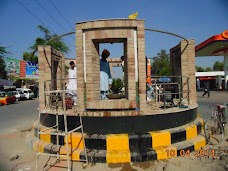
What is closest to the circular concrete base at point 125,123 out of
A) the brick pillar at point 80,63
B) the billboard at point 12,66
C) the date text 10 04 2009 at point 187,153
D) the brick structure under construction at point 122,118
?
the brick structure under construction at point 122,118

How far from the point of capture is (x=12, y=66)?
32.6m

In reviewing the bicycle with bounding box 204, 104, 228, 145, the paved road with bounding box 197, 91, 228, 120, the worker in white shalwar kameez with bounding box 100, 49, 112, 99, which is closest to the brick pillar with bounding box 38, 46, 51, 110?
the worker in white shalwar kameez with bounding box 100, 49, 112, 99

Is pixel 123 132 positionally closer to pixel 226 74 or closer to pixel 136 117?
pixel 136 117

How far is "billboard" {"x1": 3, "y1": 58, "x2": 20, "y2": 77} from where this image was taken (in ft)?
103

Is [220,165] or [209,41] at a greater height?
[209,41]

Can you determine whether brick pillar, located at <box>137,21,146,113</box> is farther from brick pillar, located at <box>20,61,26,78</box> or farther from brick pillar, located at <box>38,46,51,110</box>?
brick pillar, located at <box>20,61,26,78</box>

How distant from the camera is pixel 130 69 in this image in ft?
17.0

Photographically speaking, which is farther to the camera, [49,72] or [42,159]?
[49,72]

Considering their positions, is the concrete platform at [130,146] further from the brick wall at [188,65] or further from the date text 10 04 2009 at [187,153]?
the brick wall at [188,65]

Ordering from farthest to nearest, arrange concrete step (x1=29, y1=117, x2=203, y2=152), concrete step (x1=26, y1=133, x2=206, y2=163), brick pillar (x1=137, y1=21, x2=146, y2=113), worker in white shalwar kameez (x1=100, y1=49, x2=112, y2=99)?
1. worker in white shalwar kameez (x1=100, y1=49, x2=112, y2=99)
2. brick pillar (x1=137, y1=21, x2=146, y2=113)
3. concrete step (x1=29, y1=117, x2=203, y2=152)
4. concrete step (x1=26, y1=133, x2=206, y2=163)

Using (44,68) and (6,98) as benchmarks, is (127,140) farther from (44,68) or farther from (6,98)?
(6,98)

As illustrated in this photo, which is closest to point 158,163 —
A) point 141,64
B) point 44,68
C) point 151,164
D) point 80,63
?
point 151,164

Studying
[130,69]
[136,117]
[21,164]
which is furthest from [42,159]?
[130,69]

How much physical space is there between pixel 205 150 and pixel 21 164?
420 centimetres
